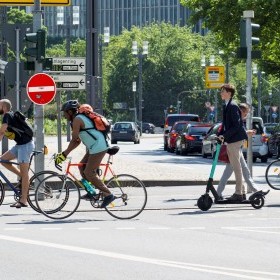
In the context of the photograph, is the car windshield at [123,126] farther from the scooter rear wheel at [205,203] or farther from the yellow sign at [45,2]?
the scooter rear wheel at [205,203]

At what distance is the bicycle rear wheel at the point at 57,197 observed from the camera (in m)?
17.6

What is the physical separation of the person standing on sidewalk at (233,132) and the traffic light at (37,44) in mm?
3660

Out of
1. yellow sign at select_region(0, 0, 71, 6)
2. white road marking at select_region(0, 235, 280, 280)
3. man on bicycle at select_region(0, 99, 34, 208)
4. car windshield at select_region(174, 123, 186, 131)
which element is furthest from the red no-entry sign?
car windshield at select_region(174, 123, 186, 131)

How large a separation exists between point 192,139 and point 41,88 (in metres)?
29.9

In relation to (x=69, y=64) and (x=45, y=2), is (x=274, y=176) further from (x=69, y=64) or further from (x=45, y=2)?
(x=45, y=2)

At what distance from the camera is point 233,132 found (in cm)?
1914

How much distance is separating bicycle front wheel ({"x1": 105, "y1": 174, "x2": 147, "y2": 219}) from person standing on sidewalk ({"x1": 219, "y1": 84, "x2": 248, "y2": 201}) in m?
2.19

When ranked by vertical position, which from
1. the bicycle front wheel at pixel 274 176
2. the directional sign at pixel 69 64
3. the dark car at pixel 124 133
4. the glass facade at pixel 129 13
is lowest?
the dark car at pixel 124 133

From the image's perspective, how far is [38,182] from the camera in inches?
711

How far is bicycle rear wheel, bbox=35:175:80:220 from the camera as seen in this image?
1762cm

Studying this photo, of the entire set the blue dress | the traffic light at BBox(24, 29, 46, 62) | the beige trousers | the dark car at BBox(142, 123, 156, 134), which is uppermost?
the traffic light at BBox(24, 29, 46, 62)

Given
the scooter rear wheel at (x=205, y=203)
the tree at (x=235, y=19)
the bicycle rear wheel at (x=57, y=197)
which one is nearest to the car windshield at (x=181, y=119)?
the tree at (x=235, y=19)

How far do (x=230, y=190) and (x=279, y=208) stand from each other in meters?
4.63

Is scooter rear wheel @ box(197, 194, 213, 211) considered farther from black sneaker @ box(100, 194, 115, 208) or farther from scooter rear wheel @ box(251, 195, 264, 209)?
black sneaker @ box(100, 194, 115, 208)
